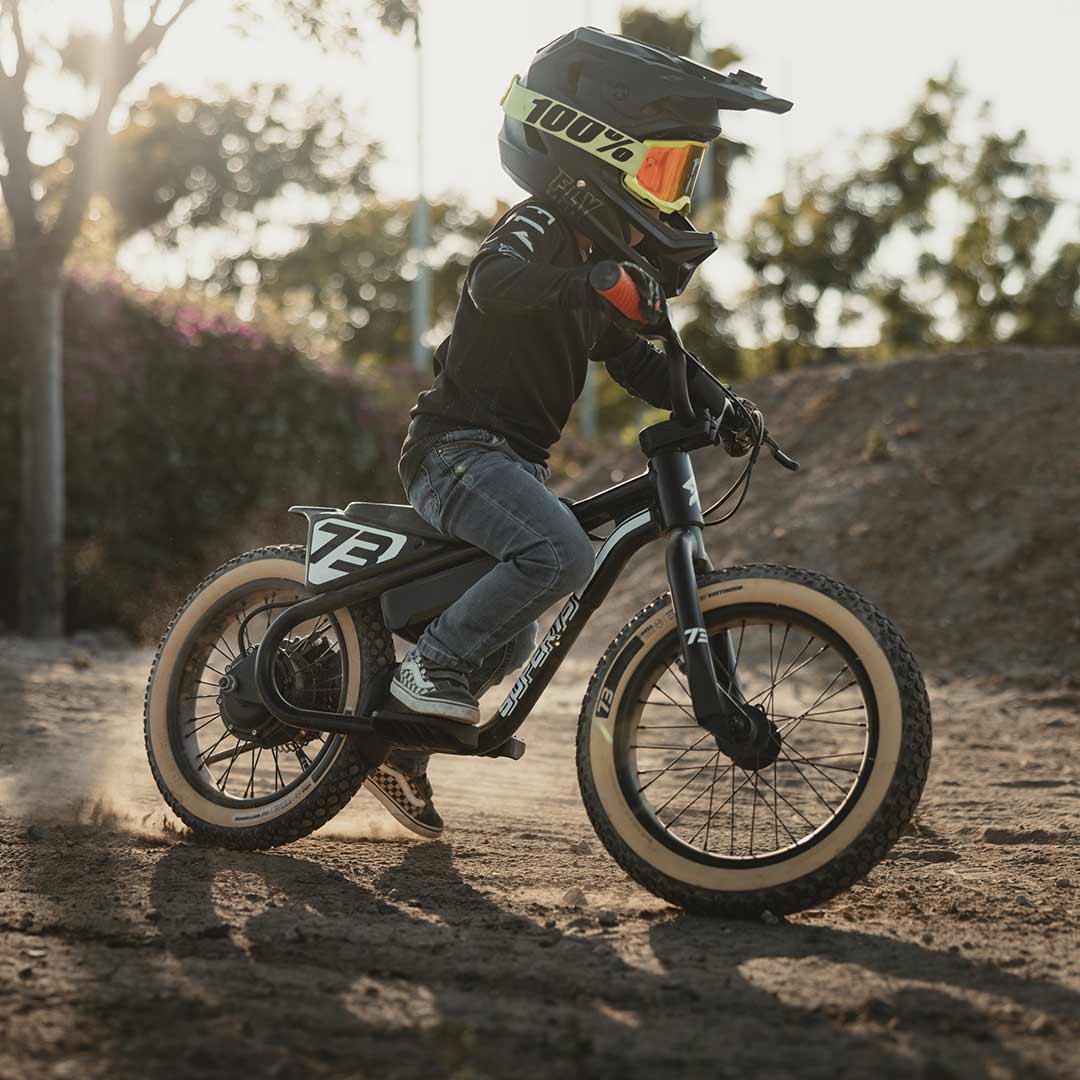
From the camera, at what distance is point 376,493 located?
16641 mm

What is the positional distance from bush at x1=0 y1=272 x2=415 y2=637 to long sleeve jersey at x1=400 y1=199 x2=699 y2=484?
27.2 ft

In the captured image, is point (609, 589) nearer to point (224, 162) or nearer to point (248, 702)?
point (248, 702)

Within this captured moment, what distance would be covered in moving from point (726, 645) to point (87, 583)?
968cm

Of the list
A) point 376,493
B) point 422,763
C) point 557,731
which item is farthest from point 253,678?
point 376,493

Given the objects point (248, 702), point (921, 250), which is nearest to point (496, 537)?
point (248, 702)

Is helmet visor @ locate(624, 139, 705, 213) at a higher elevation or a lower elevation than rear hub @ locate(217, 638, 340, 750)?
higher

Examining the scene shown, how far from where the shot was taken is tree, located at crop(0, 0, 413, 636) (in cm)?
1105

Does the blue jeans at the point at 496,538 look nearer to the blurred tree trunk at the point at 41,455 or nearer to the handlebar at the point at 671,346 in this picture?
the handlebar at the point at 671,346

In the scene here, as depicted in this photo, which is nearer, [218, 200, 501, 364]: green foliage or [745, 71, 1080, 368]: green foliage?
[745, 71, 1080, 368]: green foliage

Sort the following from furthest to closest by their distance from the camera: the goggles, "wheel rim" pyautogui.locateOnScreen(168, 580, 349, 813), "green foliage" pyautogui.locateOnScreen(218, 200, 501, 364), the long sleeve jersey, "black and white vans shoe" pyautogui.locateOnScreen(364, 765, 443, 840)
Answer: "green foliage" pyautogui.locateOnScreen(218, 200, 501, 364)
"black and white vans shoe" pyautogui.locateOnScreen(364, 765, 443, 840)
"wheel rim" pyautogui.locateOnScreen(168, 580, 349, 813)
the goggles
the long sleeve jersey

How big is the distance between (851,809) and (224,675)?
6.64 feet

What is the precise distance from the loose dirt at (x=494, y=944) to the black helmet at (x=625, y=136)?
5.72 feet

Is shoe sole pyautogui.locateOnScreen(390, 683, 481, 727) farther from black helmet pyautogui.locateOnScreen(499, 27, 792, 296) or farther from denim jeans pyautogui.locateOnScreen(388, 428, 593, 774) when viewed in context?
black helmet pyautogui.locateOnScreen(499, 27, 792, 296)

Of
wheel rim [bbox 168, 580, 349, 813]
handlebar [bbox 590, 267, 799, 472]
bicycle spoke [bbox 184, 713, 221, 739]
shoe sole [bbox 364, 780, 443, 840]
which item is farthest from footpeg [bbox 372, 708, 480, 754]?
handlebar [bbox 590, 267, 799, 472]
